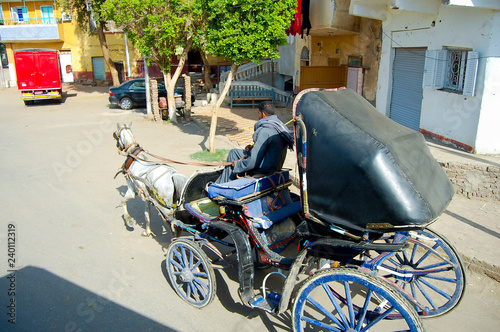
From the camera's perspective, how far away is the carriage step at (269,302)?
363 centimetres

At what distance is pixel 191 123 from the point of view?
15172mm

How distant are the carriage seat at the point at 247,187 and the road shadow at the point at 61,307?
1.54 meters

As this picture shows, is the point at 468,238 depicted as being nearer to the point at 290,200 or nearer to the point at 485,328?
the point at 485,328

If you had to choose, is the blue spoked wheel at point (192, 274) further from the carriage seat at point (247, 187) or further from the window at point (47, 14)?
the window at point (47, 14)

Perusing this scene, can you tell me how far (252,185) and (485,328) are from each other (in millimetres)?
2833

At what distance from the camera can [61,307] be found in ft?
14.5

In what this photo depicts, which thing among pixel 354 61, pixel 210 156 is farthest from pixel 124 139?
pixel 354 61

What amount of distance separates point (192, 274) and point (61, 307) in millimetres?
1567

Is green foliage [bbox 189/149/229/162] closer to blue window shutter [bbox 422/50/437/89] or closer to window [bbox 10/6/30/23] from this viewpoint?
blue window shutter [bbox 422/50/437/89]

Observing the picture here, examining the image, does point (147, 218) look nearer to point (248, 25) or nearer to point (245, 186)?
point (245, 186)

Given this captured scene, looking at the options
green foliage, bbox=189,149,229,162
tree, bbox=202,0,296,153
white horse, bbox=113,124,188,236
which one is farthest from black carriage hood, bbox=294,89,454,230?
green foliage, bbox=189,149,229,162

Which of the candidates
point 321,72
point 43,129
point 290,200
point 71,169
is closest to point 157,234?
point 290,200

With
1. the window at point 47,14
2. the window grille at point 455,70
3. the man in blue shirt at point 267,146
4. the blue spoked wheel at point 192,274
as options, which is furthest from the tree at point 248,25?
the window at point 47,14

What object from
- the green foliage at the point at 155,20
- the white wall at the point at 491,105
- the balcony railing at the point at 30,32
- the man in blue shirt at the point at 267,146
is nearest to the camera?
the man in blue shirt at the point at 267,146
